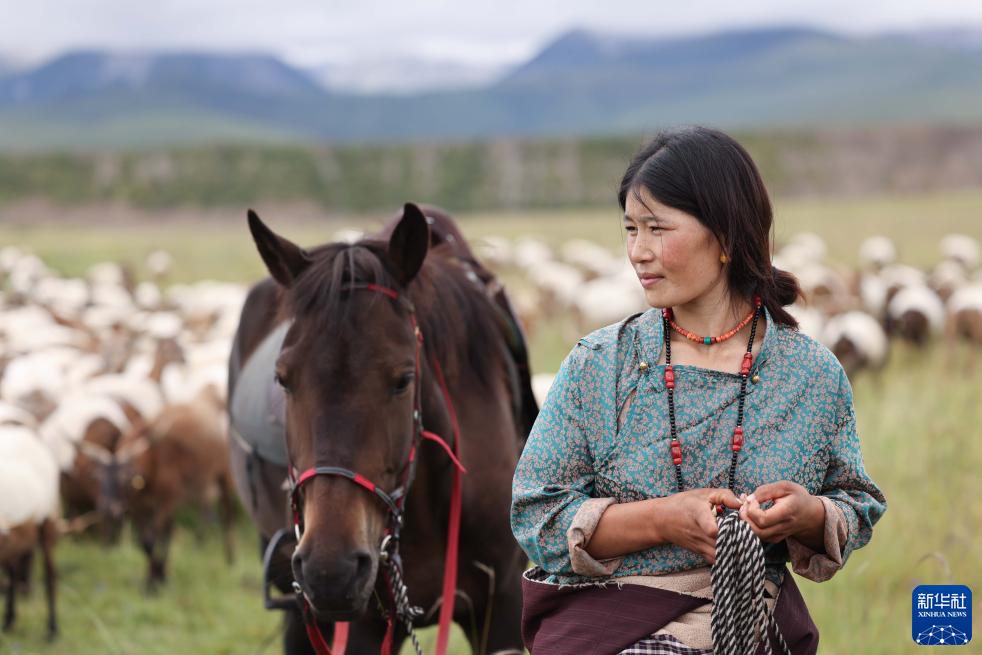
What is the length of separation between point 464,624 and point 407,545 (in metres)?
0.53

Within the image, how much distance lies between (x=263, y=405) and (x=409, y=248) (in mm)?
1133

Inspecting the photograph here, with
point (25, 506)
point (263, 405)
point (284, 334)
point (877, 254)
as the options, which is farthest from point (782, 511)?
point (877, 254)

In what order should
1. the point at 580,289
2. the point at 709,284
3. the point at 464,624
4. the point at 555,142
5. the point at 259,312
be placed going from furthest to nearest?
the point at 555,142 → the point at 580,289 → the point at 259,312 → the point at 464,624 → the point at 709,284

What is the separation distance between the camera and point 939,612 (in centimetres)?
234

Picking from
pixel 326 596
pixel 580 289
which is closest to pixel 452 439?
pixel 326 596

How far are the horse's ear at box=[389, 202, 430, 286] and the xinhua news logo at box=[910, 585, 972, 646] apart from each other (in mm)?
1585

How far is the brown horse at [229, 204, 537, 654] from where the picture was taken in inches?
98.0

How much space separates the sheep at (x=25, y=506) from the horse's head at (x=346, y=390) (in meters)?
4.15

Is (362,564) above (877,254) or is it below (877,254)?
above

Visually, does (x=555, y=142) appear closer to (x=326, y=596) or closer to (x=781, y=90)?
(x=326, y=596)

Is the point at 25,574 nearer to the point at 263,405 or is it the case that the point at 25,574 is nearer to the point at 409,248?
the point at 263,405

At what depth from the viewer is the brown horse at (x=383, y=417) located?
2.49m

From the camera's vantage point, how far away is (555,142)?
7575cm

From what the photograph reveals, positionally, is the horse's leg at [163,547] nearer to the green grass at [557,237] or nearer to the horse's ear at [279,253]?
the horse's ear at [279,253]
